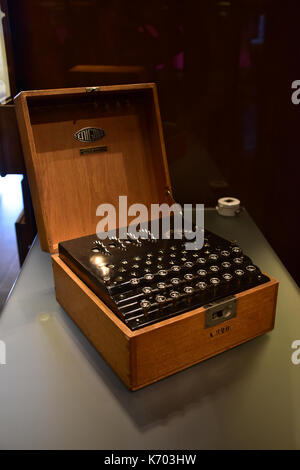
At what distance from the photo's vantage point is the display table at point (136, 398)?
83 centimetres

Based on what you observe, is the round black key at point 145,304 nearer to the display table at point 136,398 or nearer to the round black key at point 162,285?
the round black key at point 162,285

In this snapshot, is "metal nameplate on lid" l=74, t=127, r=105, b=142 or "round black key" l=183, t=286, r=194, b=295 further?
"metal nameplate on lid" l=74, t=127, r=105, b=142

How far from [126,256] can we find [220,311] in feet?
1.00

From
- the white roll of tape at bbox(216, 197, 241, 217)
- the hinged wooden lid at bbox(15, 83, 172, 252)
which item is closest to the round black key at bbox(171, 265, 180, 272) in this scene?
the hinged wooden lid at bbox(15, 83, 172, 252)

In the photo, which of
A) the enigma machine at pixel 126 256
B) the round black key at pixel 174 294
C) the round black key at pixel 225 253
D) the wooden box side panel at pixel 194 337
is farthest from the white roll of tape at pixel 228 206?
the round black key at pixel 174 294

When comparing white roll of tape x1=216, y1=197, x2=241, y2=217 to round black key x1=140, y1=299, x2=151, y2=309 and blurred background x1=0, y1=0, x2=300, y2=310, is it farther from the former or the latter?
round black key x1=140, y1=299, x2=151, y2=309

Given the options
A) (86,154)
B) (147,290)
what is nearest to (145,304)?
(147,290)

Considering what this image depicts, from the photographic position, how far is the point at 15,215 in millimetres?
3789

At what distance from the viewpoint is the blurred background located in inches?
61.8

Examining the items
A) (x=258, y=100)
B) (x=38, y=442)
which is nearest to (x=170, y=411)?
(x=38, y=442)

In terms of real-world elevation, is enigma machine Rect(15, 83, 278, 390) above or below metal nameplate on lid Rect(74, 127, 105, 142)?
below

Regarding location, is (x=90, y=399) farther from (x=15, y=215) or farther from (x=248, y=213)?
(x=15, y=215)

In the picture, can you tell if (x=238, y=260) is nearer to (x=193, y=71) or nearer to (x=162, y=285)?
(x=162, y=285)
